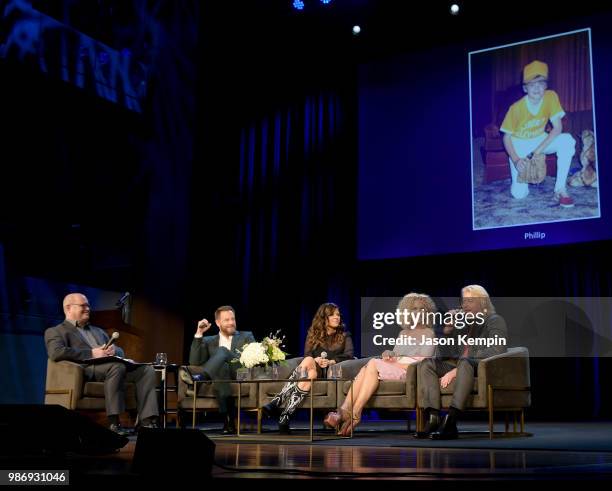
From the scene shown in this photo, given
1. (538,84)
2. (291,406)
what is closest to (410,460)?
(291,406)

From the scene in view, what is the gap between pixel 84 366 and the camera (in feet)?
16.4

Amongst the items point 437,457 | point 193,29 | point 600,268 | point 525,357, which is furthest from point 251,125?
point 437,457

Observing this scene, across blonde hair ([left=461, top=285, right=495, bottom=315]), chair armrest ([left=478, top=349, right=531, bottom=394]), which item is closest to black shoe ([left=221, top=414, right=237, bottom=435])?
chair armrest ([left=478, top=349, right=531, bottom=394])

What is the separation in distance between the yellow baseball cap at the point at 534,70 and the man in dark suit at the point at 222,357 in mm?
3683

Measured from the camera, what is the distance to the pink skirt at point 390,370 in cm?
511

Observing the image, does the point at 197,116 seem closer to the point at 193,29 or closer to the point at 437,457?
the point at 193,29

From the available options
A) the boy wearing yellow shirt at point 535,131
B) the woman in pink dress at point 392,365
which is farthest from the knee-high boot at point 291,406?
the boy wearing yellow shirt at point 535,131

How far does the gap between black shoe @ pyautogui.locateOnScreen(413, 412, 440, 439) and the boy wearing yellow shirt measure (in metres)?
3.00

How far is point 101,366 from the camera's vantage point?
503cm

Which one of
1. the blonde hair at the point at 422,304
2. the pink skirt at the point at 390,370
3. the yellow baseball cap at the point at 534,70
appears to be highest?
the yellow baseball cap at the point at 534,70

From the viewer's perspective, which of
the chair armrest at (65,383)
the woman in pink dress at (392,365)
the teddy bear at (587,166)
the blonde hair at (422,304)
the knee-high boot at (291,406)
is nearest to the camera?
the chair armrest at (65,383)

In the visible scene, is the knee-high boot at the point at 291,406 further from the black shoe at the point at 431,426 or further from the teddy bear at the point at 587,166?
the teddy bear at the point at 587,166

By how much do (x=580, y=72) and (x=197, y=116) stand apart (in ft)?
13.5

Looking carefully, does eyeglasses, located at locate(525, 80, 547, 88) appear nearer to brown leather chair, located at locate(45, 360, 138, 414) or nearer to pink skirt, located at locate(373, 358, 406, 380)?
pink skirt, located at locate(373, 358, 406, 380)
